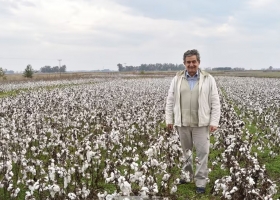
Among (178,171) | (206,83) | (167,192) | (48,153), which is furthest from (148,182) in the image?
(48,153)

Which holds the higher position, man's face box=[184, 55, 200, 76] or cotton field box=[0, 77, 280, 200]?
man's face box=[184, 55, 200, 76]

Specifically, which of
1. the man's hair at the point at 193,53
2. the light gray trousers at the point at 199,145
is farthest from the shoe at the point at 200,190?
the man's hair at the point at 193,53

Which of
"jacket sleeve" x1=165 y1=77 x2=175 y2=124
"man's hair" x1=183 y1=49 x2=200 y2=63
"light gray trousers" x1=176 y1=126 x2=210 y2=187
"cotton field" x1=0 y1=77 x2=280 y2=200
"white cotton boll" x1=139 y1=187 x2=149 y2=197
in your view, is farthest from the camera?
"jacket sleeve" x1=165 y1=77 x2=175 y2=124

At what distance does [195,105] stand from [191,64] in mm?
863

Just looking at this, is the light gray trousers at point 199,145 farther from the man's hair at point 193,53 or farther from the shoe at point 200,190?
the man's hair at point 193,53

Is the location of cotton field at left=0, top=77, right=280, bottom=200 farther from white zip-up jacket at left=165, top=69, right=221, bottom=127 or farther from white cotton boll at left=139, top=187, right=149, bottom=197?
white zip-up jacket at left=165, top=69, right=221, bottom=127

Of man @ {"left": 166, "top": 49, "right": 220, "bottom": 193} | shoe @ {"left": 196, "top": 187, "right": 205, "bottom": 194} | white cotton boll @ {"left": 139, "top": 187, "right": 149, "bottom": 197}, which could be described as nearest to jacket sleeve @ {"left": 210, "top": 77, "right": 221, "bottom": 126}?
man @ {"left": 166, "top": 49, "right": 220, "bottom": 193}

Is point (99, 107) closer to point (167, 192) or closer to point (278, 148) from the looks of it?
point (278, 148)

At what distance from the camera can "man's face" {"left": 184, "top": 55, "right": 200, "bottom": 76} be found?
21.9ft

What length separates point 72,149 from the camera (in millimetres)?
11117

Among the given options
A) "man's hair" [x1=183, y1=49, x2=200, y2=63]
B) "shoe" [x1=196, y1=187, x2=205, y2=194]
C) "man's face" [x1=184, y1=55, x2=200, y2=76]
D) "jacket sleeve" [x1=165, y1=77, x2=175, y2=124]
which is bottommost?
"shoe" [x1=196, y1=187, x2=205, y2=194]

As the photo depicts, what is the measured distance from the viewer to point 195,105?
6910 millimetres

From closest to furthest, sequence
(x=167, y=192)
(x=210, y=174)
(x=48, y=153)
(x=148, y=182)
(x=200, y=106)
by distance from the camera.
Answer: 1. (x=148, y=182)
2. (x=200, y=106)
3. (x=167, y=192)
4. (x=210, y=174)
5. (x=48, y=153)

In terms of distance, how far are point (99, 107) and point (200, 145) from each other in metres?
13.5
